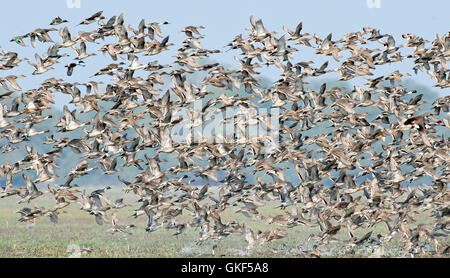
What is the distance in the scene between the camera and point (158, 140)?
30.2 metres

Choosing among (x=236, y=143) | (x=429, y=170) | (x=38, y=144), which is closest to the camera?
(x=429, y=170)

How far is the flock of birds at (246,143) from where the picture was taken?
29.7 meters

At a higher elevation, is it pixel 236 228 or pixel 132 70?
pixel 132 70

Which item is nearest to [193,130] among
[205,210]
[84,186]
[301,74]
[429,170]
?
[205,210]

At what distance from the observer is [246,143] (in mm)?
31766

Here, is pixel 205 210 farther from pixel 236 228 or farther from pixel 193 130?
pixel 193 130

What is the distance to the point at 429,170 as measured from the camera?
2891cm

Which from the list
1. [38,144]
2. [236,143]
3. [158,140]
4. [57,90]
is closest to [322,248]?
[236,143]

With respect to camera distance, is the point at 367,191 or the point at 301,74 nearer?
the point at 367,191

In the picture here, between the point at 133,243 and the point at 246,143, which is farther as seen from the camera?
the point at 133,243

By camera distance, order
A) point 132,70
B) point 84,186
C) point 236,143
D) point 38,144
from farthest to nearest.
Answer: point 38,144 < point 84,186 < point 132,70 < point 236,143

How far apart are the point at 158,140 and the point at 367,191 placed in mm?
9584

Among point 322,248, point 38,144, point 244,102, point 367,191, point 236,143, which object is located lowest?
point 322,248

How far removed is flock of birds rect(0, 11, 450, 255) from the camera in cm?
2972
